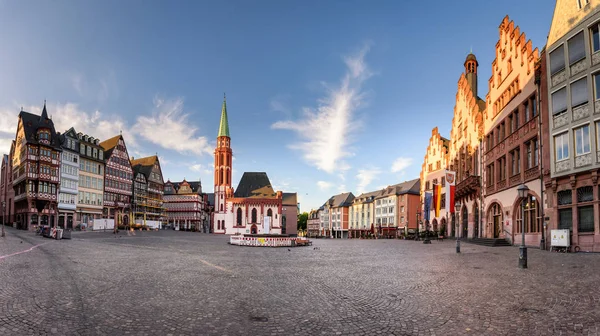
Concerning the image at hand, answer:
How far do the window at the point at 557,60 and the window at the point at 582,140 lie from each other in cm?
433

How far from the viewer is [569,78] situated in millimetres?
25328

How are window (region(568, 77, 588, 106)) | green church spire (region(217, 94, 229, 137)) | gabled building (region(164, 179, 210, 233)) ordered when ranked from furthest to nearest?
gabled building (region(164, 179, 210, 233))
green church spire (region(217, 94, 229, 137))
window (region(568, 77, 588, 106))

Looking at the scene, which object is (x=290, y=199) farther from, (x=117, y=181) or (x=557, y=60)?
(x=557, y=60)

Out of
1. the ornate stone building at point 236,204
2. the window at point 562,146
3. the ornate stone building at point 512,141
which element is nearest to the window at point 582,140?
the window at point 562,146

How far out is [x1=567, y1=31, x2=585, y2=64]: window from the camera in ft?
80.7

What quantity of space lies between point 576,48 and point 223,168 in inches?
3483

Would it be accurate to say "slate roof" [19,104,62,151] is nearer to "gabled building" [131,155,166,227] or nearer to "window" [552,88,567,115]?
"gabled building" [131,155,166,227]

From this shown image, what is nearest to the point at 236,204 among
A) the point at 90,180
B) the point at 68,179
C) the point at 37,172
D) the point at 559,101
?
the point at 90,180

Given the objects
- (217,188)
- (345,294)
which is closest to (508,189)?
(345,294)

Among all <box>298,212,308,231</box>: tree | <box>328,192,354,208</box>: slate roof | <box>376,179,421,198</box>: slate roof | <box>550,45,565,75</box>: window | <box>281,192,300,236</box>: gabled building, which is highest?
<box>550,45,565,75</box>: window

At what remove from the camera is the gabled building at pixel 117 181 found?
260ft

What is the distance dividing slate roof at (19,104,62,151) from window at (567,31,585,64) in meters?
66.4

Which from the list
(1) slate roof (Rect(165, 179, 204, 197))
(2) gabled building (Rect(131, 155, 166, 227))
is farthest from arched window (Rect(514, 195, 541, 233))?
(1) slate roof (Rect(165, 179, 204, 197))

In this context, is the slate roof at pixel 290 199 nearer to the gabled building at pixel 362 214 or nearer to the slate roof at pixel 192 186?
the gabled building at pixel 362 214
